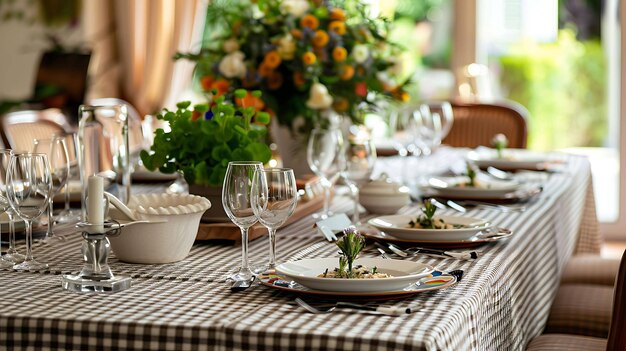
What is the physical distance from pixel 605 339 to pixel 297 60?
0.98 metres

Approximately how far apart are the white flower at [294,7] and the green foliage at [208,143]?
0.64m

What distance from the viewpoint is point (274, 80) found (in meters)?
2.50

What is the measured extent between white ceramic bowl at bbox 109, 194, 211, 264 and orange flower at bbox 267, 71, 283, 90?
0.84 meters

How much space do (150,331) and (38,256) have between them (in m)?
0.55

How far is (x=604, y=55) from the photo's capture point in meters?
5.38

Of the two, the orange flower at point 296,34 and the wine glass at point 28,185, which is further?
the orange flower at point 296,34

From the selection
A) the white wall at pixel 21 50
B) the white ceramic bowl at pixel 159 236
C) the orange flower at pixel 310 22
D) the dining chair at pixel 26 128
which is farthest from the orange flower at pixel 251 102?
the white wall at pixel 21 50

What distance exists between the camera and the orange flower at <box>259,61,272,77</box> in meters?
2.47

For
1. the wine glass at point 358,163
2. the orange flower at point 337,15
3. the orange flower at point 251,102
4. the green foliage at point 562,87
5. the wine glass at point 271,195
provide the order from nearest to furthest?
the wine glass at point 271,195
the wine glass at point 358,163
the orange flower at point 251,102
the orange flower at point 337,15
the green foliage at point 562,87

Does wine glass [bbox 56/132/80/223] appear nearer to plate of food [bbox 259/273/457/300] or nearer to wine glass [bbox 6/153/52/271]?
wine glass [bbox 6/153/52/271]

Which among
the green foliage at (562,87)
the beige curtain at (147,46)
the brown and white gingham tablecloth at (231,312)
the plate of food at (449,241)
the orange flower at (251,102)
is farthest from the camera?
the green foliage at (562,87)

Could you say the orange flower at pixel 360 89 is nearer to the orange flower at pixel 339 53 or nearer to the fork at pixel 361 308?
the orange flower at pixel 339 53

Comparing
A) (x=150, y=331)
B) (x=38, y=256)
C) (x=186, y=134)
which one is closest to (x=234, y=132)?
(x=186, y=134)

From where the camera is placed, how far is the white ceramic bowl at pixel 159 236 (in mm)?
1648
